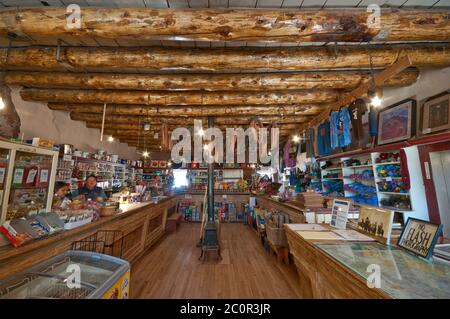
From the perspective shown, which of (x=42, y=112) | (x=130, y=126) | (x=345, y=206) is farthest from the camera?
(x=130, y=126)

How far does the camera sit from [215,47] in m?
2.87

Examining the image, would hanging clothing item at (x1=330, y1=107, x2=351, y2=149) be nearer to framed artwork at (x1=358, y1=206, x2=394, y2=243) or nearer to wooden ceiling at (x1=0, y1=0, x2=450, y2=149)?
wooden ceiling at (x1=0, y1=0, x2=450, y2=149)

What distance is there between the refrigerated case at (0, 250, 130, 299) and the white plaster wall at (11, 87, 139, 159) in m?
5.29

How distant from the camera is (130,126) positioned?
662cm

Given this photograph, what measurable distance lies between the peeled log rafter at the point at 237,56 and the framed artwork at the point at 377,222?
2.26 metres

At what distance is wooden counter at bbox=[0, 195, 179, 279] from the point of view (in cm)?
158

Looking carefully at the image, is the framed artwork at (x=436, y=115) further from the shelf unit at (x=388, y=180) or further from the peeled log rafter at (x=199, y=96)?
the peeled log rafter at (x=199, y=96)

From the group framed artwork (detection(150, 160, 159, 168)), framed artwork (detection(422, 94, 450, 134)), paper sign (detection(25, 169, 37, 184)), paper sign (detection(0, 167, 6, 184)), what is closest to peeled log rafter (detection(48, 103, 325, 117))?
framed artwork (detection(422, 94, 450, 134))

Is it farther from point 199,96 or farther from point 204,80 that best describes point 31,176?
point 204,80

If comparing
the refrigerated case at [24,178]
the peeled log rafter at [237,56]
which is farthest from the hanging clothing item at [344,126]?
the refrigerated case at [24,178]

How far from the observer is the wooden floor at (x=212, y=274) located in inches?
109
